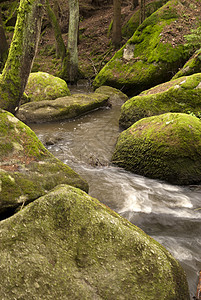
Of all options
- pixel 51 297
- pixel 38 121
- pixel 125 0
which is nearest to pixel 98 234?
pixel 51 297

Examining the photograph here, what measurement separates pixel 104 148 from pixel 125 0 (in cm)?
2091

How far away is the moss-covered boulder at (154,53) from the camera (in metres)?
12.6

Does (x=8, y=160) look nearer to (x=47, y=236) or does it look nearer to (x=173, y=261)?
(x=47, y=236)

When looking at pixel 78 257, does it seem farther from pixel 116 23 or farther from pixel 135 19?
pixel 135 19

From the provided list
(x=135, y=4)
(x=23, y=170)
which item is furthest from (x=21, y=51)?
(x=135, y=4)

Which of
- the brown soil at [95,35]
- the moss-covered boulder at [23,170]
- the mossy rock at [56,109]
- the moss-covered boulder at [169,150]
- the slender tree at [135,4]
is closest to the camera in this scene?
the moss-covered boulder at [23,170]

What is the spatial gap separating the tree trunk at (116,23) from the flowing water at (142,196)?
11299 millimetres

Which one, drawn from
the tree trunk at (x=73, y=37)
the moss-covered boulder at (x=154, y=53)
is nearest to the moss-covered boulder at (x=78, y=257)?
the moss-covered boulder at (x=154, y=53)

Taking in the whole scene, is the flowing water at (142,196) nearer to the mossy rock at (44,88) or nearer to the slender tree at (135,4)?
the mossy rock at (44,88)

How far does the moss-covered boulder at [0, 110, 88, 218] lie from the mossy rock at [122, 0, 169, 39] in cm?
1565

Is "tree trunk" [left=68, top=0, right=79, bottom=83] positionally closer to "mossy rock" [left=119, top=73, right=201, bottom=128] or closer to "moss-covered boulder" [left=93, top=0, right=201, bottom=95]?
"moss-covered boulder" [left=93, top=0, right=201, bottom=95]

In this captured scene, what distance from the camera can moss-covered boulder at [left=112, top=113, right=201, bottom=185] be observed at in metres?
5.79

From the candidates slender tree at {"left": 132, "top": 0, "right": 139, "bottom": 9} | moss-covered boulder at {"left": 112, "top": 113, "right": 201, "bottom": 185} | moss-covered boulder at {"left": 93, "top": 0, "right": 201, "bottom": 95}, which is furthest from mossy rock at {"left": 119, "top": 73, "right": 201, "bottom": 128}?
slender tree at {"left": 132, "top": 0, "right": 139, "bottom": 9}

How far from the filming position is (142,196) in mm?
5629
